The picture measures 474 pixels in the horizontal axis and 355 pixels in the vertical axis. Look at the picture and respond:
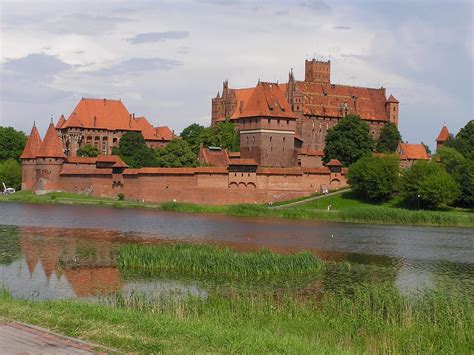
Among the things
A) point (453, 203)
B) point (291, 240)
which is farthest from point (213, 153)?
point (291, 240)

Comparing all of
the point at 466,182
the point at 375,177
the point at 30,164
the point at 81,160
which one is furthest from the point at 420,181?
the point at 30,164

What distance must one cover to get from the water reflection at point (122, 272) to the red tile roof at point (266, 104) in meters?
30.3

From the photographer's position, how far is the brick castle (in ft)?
170

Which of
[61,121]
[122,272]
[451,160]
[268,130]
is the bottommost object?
[122,272]

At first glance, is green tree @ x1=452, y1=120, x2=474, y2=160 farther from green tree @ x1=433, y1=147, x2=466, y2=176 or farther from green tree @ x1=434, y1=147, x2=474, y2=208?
green tree @ x1=434, y1=147, x2=474, y2=208

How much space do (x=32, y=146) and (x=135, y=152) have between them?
842 centimetres

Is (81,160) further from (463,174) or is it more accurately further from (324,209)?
(463,174)

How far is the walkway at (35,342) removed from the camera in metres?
8.09

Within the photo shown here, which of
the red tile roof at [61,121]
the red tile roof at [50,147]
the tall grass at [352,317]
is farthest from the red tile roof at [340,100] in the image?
the tall grass at [352,317]

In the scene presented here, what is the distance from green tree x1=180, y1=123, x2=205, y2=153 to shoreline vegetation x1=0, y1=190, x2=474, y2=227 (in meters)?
12.6

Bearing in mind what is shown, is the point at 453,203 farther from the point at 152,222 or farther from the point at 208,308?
the point at 208,308

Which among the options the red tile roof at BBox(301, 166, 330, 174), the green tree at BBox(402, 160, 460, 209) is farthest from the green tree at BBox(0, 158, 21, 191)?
the green tree at BBox(402, 160, 460, 209)

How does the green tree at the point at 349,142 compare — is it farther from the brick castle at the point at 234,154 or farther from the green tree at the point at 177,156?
the green tree at the point at 177,156

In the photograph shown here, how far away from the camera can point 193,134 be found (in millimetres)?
68438
